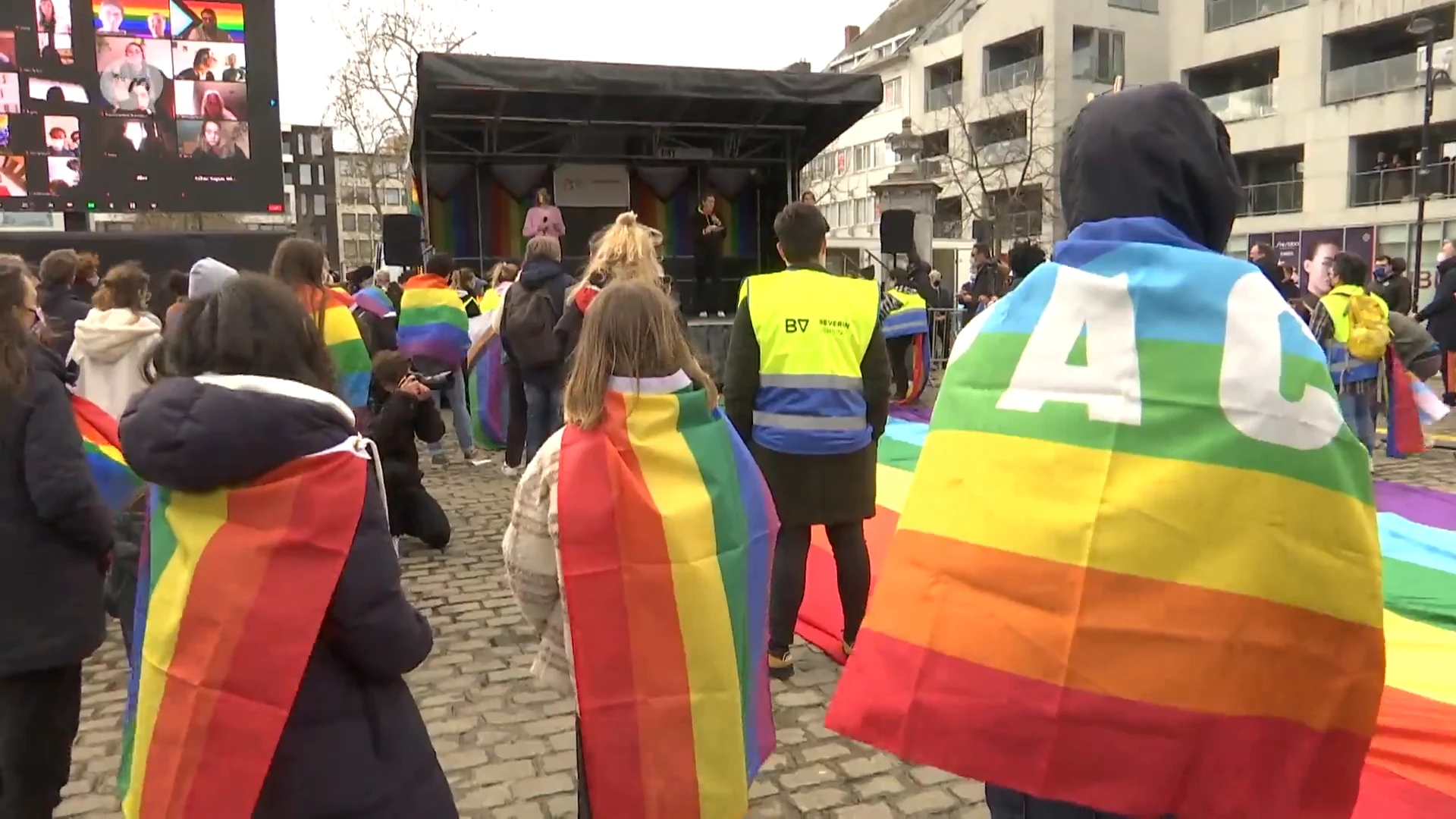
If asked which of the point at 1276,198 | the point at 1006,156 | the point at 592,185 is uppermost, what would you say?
the point at 1006,156

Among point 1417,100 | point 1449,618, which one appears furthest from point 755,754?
point 1417,100

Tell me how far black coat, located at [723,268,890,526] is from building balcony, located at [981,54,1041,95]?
37.0 metres

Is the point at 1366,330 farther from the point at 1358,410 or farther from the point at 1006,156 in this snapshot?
the point at 1006,156

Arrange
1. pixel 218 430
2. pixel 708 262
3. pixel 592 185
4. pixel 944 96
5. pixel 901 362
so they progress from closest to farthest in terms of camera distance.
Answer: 1. pixel 218 430
2. pixel 901 362
3. pixel 708 262
4. pixel 592 185
5. pixel 944 96

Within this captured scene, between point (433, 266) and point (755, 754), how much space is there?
746 cm

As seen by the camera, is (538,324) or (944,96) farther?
(944,96)

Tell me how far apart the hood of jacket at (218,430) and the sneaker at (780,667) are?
2960mm

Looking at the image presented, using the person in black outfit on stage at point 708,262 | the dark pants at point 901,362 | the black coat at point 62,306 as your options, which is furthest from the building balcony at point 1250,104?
the black coat at point 62,306

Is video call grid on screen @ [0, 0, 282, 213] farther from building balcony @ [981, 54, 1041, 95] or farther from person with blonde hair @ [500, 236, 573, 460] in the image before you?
building balcony @ [981, 54, 1041, 95]

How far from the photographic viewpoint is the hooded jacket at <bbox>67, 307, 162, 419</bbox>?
6.23 m

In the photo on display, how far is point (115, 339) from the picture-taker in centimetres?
625

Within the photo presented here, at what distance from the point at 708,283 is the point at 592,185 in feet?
7.50

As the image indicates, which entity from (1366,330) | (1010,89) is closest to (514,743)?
(1366,330)

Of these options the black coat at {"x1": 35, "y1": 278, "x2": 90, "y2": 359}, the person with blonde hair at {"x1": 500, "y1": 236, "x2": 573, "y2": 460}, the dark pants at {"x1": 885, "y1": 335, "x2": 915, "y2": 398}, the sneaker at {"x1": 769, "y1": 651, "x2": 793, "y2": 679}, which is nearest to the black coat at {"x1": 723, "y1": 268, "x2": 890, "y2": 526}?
the sneaker at {"x1": 769, "y1": 651, "x2": 793, "y2": 679}
